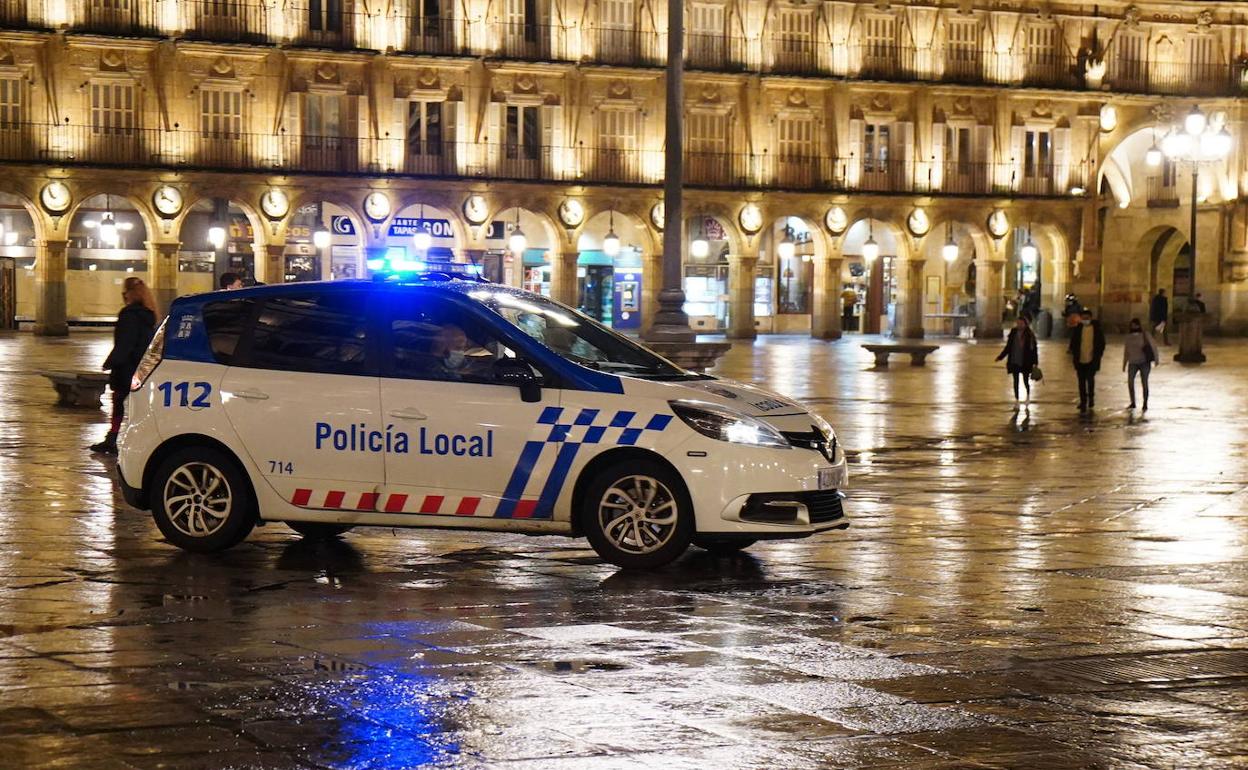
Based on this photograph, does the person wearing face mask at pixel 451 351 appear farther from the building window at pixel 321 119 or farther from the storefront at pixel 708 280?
the storefront at pixel 708 280

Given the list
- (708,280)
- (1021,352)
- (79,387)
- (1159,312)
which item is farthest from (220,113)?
(1021,352)

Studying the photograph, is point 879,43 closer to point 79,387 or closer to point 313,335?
point 79,387

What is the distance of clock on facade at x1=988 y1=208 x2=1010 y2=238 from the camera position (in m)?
57.3

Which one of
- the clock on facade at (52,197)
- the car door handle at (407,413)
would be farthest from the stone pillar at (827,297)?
the car door handle at (407,413)

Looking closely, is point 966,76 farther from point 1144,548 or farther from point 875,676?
point 875,676

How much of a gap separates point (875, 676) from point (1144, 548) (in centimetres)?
452

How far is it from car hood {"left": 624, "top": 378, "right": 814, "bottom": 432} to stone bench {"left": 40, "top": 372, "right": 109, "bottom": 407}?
1379 centimetres

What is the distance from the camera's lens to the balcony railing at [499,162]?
161 feet

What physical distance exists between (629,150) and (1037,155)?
13918 mm

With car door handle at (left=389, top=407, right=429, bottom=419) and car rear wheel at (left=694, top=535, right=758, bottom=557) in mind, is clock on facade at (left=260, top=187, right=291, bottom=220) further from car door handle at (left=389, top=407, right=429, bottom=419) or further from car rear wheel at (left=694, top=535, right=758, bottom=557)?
car door handle at (left=389, top=407, right=429, bottom=419)

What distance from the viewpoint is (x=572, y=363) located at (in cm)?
1002

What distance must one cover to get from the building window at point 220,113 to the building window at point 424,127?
16.0ft

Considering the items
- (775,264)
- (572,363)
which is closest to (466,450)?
(572,363)

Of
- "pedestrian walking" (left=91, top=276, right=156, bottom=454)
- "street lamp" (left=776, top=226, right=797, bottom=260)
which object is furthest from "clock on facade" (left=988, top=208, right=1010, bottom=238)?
"pedestrian walking" (left=91, top=276, right=156, bottom=454)
